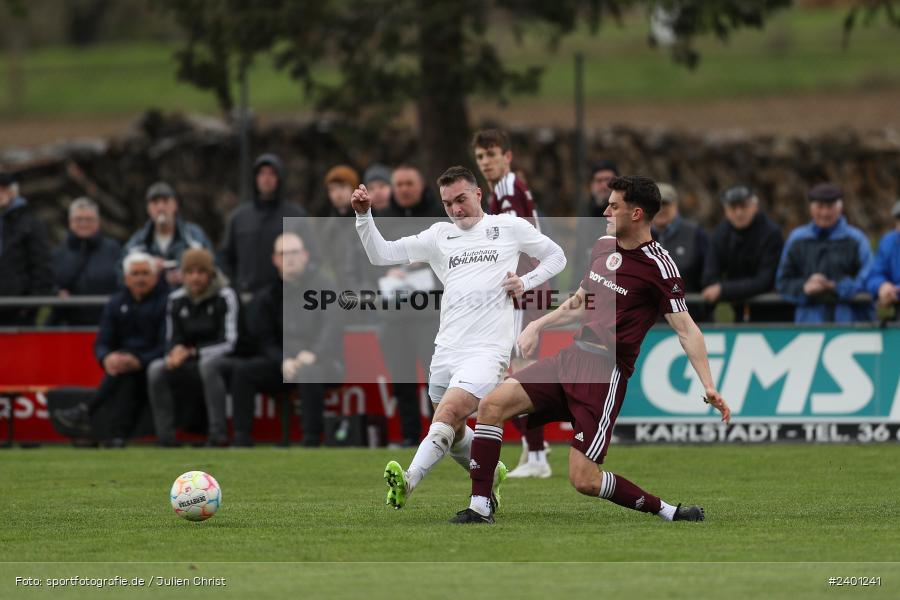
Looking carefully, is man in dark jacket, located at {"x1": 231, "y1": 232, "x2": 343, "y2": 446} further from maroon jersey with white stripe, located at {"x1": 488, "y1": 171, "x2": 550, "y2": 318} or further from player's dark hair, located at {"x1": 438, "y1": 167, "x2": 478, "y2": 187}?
player's dark hair, located at {"x1": 438, "y1": 167, "x2": 478, "y2": 187}

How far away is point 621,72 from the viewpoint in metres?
39.3

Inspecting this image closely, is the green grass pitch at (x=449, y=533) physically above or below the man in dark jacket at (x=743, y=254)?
below

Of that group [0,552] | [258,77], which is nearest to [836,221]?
[0,552]

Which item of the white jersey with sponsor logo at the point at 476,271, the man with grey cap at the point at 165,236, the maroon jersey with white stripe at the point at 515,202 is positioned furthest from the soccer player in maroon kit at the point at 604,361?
the man with grey cap at the point at 165,236

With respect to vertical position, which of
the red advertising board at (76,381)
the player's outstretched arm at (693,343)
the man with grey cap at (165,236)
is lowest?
the red advertising board at (76,381)

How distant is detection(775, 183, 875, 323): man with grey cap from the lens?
14.7 m

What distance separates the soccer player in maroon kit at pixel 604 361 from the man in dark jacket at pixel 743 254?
5395mm

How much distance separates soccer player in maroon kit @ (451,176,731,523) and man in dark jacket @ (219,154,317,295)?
634 cm

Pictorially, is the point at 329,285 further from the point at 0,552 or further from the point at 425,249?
the point at 0,552

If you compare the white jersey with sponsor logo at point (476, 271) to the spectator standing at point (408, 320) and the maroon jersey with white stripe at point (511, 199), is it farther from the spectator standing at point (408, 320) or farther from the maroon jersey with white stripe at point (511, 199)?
the spectator standing at point (408, 320)

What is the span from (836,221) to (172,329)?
6.32m

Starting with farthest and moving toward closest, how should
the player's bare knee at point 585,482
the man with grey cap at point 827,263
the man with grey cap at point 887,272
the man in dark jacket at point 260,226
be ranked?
the man in dark jacket at point 260,226
the man with grey cap at point 827,263
the man with grey cap at point 887,272
the player's bare knee at point 585,482

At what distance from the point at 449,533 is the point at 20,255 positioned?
8789 millimetres

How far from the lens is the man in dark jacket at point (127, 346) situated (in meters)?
15.4
